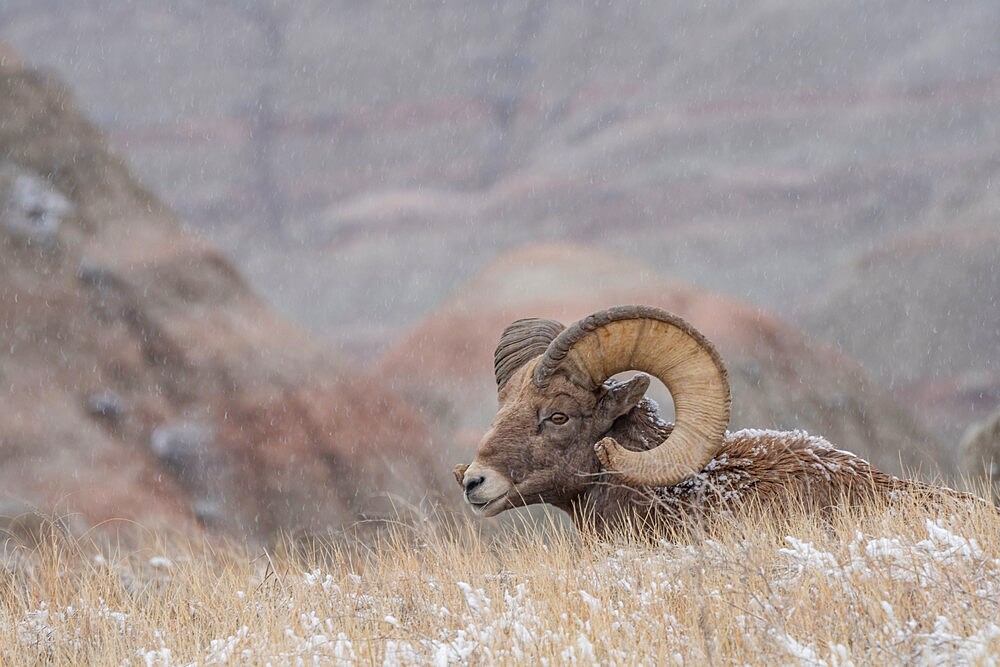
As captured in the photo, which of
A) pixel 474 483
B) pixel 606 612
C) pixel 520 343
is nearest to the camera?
pixel 606 612

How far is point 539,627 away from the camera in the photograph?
15.7 ft

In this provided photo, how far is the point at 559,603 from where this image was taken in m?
5.08

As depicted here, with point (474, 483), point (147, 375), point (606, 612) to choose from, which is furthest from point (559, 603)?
point (147, 375)

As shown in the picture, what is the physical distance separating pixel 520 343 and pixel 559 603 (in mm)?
3302

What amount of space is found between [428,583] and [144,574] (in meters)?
5.00

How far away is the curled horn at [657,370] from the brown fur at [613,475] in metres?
0.14

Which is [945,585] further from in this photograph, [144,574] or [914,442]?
[914,442]

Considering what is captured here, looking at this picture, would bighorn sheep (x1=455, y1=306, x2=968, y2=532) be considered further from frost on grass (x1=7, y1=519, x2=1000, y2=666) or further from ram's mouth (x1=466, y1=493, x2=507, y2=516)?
frost on grass (x1=7, y1=519, x2=1000, y2=666)

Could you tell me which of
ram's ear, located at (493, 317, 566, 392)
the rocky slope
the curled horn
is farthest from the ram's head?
the rocky slope

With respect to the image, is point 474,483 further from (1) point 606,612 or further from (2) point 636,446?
(1) point 606,612

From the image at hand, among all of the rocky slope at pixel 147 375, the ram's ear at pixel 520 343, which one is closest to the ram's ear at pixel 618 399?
the ram's ear at pixel 520 343

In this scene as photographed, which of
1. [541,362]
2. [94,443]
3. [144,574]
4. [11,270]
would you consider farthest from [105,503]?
[541,362]

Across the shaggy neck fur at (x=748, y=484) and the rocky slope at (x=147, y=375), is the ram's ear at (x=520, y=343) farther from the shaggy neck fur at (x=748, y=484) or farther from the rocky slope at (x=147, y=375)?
the rocky slope at (x=147, y=375)

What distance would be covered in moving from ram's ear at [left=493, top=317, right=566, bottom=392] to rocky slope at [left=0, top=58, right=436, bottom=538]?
61.3ft
